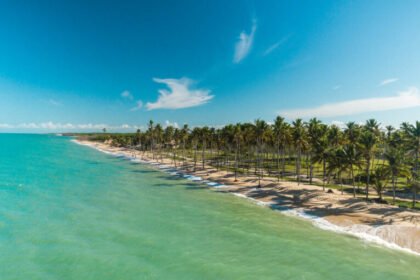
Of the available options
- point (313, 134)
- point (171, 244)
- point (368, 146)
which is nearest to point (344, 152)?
point (368, 146)

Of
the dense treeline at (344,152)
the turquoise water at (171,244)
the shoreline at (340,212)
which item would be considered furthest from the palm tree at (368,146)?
the turquoise water at (171,244)

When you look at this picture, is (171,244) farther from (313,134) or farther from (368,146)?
(313,134)

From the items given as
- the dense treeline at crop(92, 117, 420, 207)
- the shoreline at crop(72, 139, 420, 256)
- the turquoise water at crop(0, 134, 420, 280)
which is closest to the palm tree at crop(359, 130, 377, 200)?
the dense treeline at crop(92, 117, 420, 207)

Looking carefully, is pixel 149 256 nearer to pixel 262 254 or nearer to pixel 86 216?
pixel 262 254

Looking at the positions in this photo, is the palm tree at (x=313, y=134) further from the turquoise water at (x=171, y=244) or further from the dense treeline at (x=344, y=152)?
the turquoise water at (x=171, y=244)

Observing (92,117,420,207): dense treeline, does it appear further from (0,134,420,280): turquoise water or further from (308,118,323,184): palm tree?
(0,134,420,280): turquoise water

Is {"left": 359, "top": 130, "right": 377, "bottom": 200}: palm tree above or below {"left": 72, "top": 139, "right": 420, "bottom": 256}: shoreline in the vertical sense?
above
